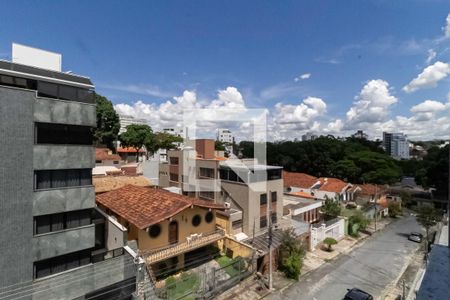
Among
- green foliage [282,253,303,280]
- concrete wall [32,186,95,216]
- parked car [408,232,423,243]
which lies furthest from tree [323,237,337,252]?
concrete wall [32,186,95,216]

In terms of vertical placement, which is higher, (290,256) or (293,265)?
(290,256)

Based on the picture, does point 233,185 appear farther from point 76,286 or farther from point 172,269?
point 76,286

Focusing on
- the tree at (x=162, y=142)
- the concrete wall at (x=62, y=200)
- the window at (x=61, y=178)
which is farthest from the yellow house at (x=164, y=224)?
the tree at (x=162, y=142)

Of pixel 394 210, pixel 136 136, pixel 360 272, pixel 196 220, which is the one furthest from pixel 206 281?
pixel 136 136

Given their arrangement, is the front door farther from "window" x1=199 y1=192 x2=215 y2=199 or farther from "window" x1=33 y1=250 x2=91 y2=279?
"window" x1=199 y1=192 x2=215 y2=199

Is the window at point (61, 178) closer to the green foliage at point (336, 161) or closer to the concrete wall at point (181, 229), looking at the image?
the concrete wall at point (181, 229)

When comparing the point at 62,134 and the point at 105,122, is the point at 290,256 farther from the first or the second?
the point at 105,122
